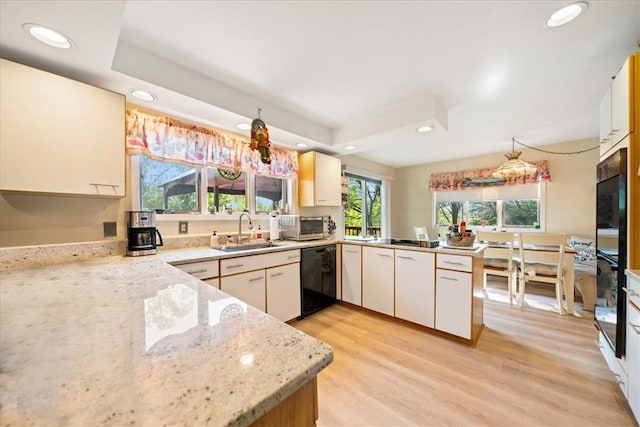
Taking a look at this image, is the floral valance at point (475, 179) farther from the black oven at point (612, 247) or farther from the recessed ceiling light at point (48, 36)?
the recessed ceiling light at point (48, 36)

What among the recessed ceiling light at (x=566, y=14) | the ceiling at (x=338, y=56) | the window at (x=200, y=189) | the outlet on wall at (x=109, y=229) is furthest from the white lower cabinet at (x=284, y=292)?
the recessed ceiling light at (x=566, y=14)

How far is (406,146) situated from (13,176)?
4.17 m

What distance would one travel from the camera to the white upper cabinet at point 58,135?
1329mm

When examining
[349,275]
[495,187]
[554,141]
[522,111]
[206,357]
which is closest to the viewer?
[206,357]

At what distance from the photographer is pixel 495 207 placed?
4.52 m

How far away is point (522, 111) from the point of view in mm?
2689

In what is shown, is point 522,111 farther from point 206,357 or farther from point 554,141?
point 206,357

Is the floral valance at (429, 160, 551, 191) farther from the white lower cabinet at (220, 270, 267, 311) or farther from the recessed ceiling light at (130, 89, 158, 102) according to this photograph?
the recessed ceiling light at (130, 89, 158, 102)

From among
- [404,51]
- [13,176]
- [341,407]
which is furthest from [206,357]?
[404,51]

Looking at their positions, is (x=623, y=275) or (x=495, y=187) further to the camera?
(x=495, y=187)

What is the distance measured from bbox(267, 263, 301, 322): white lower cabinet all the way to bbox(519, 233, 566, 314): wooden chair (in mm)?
2739

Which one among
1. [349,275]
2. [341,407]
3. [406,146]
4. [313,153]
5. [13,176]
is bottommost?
[341,407]

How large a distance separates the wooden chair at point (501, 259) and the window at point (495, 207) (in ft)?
4.05

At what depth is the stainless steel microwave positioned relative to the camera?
→ 2942 mm
